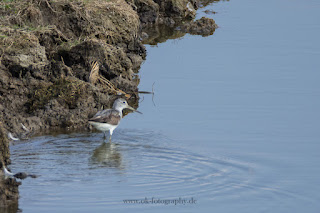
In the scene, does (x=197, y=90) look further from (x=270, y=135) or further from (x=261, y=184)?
(x=261, y=184)

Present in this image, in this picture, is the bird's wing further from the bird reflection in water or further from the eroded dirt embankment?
the eroded dirt embankment

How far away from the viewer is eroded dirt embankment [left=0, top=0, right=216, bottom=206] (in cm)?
1386

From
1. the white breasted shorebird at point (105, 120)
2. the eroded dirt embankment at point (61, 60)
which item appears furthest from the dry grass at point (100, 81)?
the white breasted shorebird at point (105, 120)

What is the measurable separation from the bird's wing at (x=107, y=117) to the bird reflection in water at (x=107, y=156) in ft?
1.58

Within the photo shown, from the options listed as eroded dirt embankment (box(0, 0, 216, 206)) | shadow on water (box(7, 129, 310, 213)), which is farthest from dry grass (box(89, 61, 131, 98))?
shadow on water (box(7, 129, 310, 213))

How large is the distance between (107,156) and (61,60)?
14.7ft

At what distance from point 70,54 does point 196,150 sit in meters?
5.16

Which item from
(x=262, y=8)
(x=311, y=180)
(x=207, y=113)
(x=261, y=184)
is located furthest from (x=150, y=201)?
(x=262, y=8)

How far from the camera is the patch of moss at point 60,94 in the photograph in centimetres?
1396

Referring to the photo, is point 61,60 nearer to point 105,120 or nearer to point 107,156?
point 105,120

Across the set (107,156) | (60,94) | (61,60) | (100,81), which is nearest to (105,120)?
(107,156)

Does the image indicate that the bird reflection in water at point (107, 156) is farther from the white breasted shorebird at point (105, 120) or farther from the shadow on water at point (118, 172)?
the white breasted shorebird at point (105, 120)

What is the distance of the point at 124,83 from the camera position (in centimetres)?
1619

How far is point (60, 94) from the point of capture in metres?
14.2
